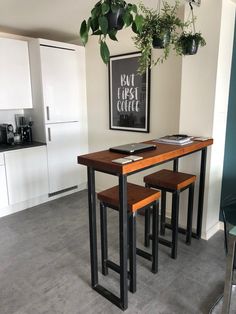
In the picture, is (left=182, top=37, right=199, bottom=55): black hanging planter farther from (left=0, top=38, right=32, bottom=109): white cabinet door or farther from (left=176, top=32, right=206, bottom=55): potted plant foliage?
(left=0, top=38, right=32, bottom=109): white cabinet door

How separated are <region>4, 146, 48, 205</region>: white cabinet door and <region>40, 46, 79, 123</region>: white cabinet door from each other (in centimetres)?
53

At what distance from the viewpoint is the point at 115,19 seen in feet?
4.72

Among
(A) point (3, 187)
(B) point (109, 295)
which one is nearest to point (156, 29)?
(B) point (109, 295)

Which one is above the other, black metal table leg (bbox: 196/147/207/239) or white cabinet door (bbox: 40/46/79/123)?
white cabinet door (bbox: 40/46/79/123)

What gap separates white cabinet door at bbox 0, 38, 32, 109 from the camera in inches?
130

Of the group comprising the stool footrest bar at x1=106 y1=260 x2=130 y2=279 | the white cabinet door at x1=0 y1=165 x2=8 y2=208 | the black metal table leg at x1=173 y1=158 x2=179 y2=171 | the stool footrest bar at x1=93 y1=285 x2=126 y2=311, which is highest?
the black metal table leg at x1=173 y1=158 x2=179 y2=171

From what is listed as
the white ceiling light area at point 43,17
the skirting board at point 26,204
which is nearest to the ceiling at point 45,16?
the white ceiling light area at point 43,17

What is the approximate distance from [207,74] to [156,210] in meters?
1.38

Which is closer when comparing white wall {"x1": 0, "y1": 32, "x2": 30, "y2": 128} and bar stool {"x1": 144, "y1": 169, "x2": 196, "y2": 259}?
bar stool {"x1": 144, "y1": 169, "x2": 196, "y2": 259}

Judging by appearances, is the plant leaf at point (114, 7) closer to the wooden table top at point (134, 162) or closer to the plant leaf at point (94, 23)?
the plant leaf at point (94, 23)

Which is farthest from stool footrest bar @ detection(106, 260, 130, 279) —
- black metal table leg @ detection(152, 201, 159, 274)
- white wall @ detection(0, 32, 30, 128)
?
white wall @ detection(0, 32, 30, 128)

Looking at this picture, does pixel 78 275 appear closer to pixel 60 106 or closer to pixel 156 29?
pixel 156 29

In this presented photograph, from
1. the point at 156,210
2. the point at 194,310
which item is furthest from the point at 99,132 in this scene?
the point at 194,310

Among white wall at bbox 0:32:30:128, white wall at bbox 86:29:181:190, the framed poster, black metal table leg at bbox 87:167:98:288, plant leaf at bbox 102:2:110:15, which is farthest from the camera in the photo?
white wall at bbox 0:32:30:128
